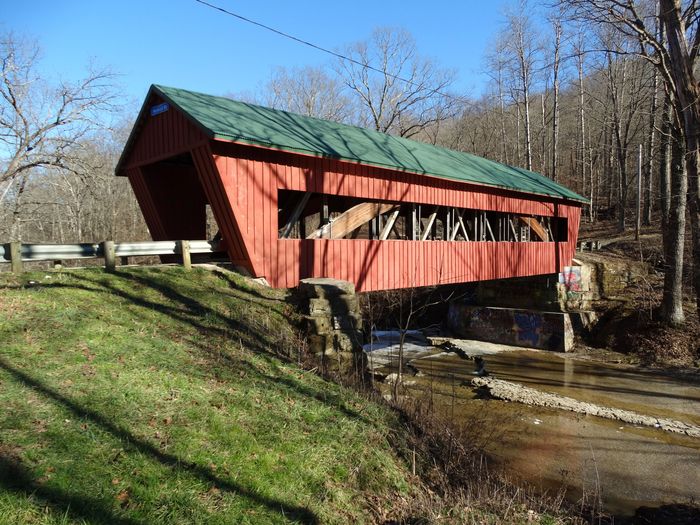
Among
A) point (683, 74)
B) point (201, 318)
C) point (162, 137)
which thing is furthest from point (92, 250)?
point (683, 74)

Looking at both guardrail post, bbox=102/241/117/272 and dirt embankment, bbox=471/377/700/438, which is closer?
guardrail post, bbox=102/241/117/272

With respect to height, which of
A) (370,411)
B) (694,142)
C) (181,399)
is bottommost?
(370,411)

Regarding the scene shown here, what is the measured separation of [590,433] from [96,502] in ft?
28.4

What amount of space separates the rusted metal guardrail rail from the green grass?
0.38 m

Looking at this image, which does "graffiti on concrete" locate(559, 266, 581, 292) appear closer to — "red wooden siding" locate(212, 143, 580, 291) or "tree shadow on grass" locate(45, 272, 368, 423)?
"red wooden siding" locate(212, 143, 580, 291)

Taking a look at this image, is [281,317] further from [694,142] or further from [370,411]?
[694,142]

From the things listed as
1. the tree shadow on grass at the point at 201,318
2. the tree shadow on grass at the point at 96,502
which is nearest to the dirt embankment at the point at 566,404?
the tree shadow on grass at the point at 201,318

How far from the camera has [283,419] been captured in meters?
4.57

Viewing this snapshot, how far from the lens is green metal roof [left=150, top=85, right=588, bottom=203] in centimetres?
786

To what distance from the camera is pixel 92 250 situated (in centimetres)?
748

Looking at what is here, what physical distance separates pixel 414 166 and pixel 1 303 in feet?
26.5

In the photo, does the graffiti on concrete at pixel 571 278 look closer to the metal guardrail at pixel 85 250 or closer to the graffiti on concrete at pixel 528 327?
the graffiti on concrete at pixel 528 327

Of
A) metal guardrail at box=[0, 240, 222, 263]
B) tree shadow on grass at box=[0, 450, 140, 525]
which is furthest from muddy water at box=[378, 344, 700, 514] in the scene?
metal guardrail at box=[0, 240, 222, 263]

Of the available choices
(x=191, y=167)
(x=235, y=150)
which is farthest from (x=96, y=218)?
(x=235, y=150)
